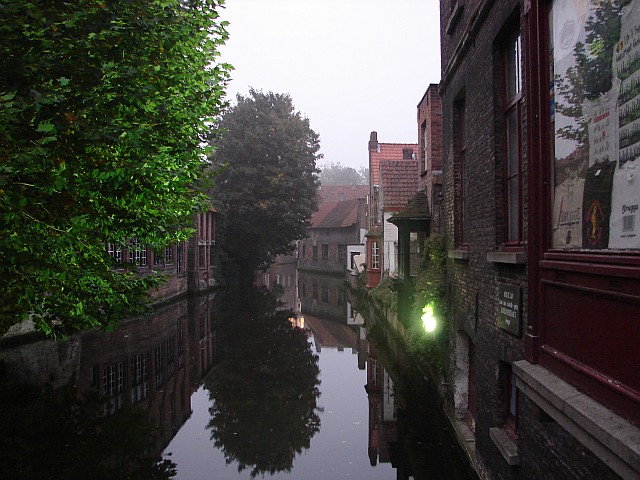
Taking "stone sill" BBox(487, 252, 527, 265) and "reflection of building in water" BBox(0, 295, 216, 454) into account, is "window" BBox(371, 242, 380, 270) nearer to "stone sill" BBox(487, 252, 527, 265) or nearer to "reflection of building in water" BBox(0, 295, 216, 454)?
"reflection of building in water" BBox(0, 295, 216, 454)

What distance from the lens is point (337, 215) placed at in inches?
2366

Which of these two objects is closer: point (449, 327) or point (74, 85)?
point (74, 85)

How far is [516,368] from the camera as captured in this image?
4.39 meters

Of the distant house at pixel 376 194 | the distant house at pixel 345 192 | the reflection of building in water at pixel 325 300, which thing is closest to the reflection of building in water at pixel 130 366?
the reflection of building in water at pixel 325 300

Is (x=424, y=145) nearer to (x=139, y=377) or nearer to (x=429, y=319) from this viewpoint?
(x=429, y=319)

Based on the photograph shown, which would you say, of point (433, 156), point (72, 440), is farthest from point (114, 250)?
point (433, 156)

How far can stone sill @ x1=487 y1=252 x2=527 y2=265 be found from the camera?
514 centimetres

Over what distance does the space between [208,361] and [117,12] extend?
11.0 meters

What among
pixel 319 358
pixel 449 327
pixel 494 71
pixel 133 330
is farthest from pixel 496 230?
pixel 133 330

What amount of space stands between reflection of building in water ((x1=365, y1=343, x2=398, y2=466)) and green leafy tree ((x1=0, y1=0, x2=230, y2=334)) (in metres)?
4.93

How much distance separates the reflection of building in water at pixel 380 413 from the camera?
9.16 m

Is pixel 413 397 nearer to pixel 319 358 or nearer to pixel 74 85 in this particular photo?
pixel 319 358

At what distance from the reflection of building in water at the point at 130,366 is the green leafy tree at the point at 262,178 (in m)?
20.9

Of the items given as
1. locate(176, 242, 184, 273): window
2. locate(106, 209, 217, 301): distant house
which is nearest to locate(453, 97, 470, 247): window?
locate(106, 209, 217, 301): distant house
